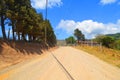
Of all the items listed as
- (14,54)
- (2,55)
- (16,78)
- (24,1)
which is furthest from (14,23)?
(16,78)

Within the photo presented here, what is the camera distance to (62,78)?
12227 millimetres

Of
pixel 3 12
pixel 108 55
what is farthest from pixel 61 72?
pixel 3 12

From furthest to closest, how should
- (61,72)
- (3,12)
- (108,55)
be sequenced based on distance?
1. (3,12)
2. (108,55)
3. (61,72)

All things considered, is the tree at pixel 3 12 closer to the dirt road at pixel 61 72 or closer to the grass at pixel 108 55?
the grass at pixel 108 55

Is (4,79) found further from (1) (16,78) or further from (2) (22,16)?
(2) (22,16)

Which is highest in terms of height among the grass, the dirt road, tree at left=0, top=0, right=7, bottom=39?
tree at left=0, top=0, right=7, bottom=39

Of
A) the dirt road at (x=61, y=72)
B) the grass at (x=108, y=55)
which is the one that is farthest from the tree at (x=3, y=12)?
the dirt road at (x=61, y=72)

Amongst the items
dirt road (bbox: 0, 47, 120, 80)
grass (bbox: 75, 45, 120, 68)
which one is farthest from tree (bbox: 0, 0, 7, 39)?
dirt road (bbox: 0, 47, 120, 80)

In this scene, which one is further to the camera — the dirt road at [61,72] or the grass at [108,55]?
the grass at [108,55]

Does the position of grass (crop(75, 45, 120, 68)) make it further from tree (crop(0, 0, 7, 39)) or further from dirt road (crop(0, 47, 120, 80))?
tree (crop(0, 0, 7, 39))

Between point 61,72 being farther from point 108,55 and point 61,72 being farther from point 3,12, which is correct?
point 3,12

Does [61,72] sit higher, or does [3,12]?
[3,12]

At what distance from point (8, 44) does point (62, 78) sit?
23992 millimetres

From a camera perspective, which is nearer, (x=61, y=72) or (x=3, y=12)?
(x=61, y=72)
